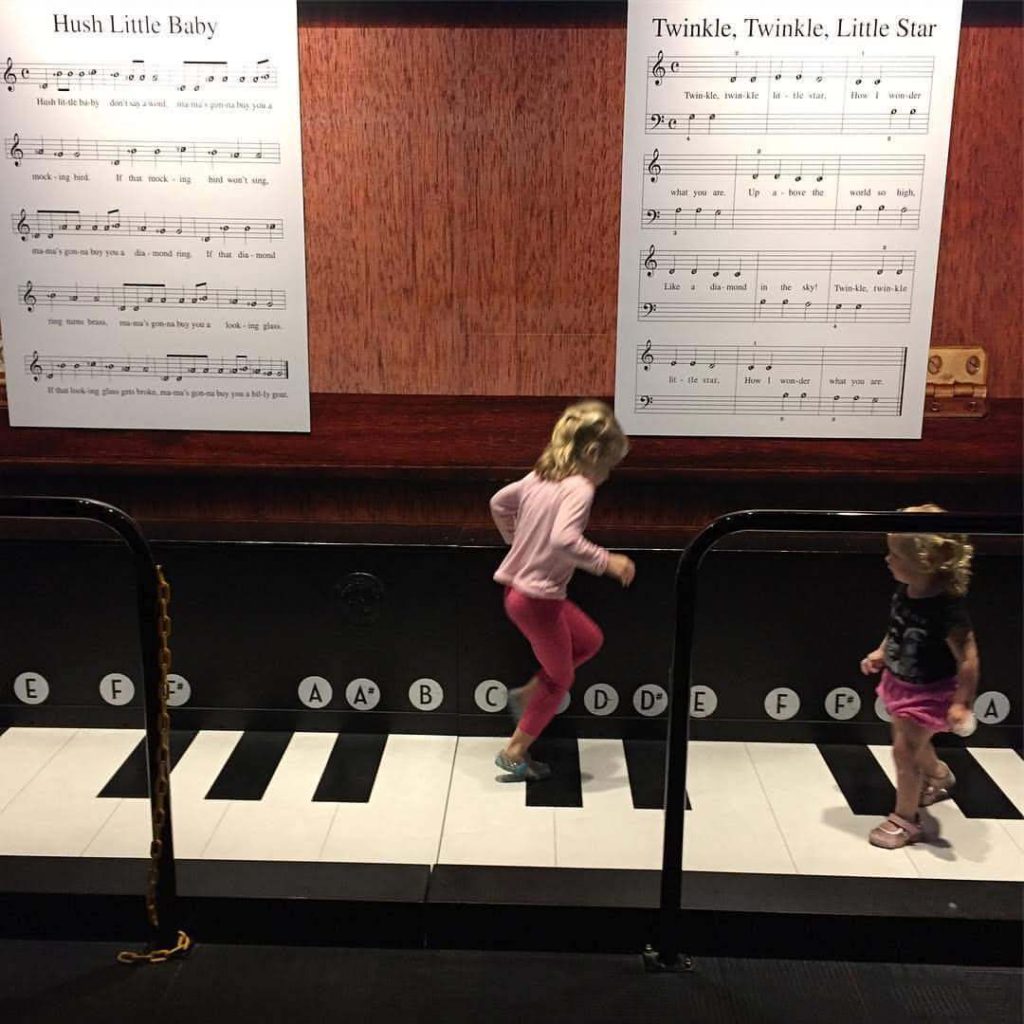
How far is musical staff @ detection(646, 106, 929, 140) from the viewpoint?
3.03 metres

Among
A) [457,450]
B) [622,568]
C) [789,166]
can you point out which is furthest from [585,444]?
[789,166]

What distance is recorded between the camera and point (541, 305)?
3238 millimetres

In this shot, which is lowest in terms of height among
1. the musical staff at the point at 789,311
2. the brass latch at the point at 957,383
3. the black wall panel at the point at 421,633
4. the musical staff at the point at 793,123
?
the black wall panel at the point at 421,633

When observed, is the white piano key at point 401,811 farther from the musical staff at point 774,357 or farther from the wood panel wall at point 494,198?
the musical staff at point 774,357

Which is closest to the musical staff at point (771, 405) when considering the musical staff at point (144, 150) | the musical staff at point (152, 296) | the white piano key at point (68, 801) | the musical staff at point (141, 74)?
the musical staff at point (152, 296)

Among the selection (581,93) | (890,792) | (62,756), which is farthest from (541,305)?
(62,756)

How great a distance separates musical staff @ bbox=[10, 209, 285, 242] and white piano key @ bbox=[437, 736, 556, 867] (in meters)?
1.82

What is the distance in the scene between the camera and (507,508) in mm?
3035

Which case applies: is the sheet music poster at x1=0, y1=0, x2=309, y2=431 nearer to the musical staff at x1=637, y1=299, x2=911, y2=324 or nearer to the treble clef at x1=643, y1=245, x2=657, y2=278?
the treble clef at x1=643, y1=245, x2=657, y2=278

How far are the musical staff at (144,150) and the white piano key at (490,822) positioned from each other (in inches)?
80.4

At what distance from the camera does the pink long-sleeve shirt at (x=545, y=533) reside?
2852mm

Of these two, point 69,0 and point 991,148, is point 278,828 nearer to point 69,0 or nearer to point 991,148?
point 69,0

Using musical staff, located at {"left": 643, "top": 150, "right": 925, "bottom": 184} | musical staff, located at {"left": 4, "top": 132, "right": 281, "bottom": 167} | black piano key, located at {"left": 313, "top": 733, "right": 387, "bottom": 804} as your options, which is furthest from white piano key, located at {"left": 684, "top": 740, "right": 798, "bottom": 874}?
musical staff, located at {"left": 4, "top": 132, "right": 281, "bottom": 167}

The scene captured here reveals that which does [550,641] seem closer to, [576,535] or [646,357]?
[576,535]
